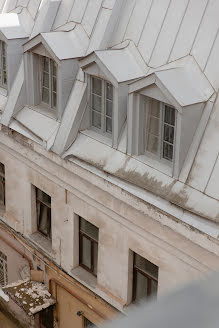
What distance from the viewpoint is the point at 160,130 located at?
13.0m

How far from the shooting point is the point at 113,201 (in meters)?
14.8

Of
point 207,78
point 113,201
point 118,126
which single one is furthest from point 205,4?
point 113,201

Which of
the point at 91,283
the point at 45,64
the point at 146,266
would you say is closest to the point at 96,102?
the point at 45,64

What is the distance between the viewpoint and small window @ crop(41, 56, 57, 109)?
1628 cm

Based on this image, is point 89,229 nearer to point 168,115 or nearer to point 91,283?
point 91,283

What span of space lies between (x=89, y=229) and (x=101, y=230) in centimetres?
120

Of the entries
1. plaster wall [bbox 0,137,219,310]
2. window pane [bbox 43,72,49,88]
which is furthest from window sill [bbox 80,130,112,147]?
window pane [bbox 43,72,49,88]

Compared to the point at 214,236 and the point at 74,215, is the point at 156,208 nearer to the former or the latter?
the point at 214,236

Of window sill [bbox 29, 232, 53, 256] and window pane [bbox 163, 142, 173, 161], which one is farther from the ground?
window pane [bbox 163, 142, 173, 161]

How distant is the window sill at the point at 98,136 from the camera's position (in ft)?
48.5

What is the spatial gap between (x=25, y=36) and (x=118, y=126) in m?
5.77

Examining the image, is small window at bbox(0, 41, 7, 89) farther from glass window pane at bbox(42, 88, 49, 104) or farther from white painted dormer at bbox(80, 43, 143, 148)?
white painted dormer at bbox(80, 43, 143, 148)

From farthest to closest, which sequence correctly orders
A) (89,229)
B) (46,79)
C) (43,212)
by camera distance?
(43,212) < (89,229) < (46,79)

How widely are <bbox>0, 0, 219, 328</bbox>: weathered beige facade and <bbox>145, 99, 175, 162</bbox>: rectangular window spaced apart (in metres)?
0.04
